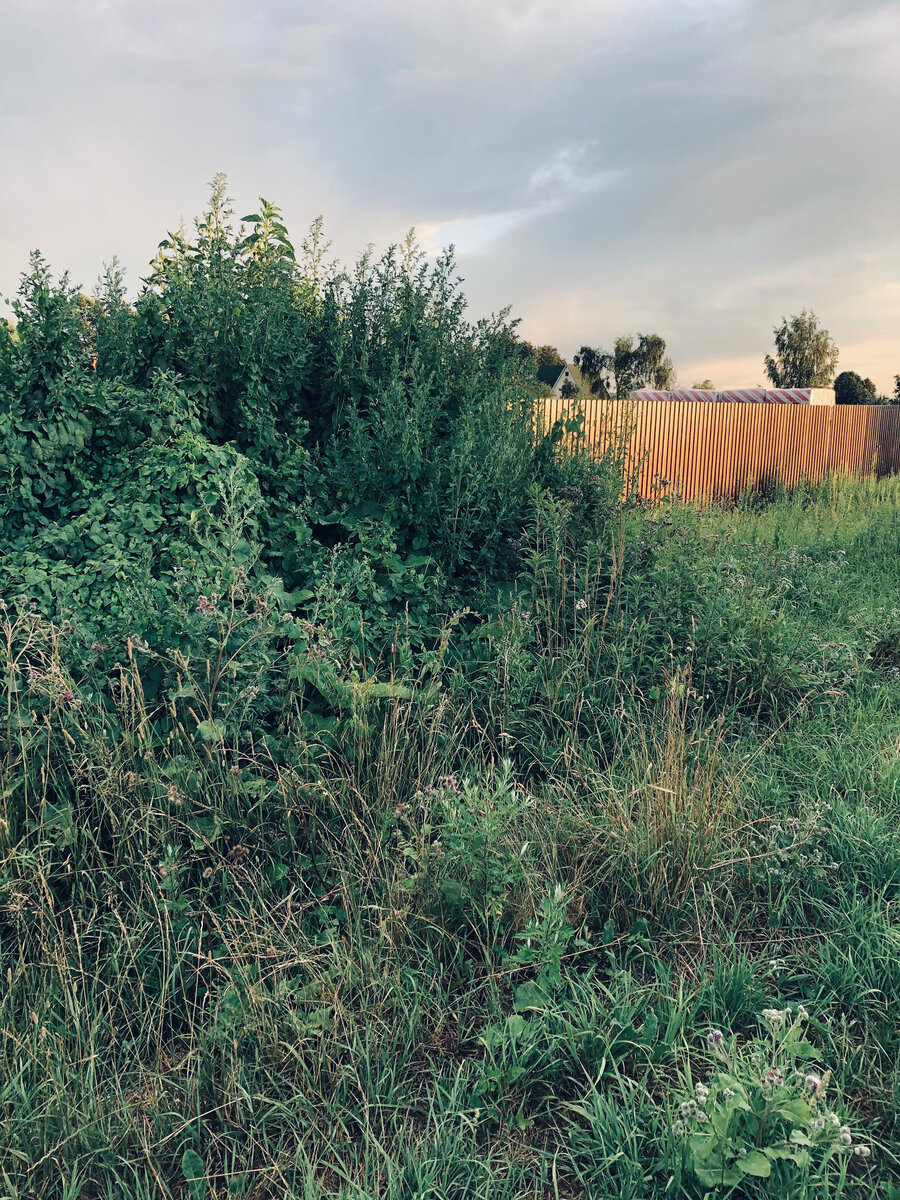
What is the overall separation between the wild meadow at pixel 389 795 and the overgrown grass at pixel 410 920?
2 cm

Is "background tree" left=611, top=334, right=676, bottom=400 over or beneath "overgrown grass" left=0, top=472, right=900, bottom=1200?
over

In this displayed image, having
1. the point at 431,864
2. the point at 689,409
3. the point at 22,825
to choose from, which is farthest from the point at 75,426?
the point at 689,409

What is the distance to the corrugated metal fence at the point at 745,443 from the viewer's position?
14.0 metres

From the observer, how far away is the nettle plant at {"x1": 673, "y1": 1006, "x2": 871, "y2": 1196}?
5.71 ft

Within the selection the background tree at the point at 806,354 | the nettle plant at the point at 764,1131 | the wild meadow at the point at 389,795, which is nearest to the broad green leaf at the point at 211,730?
the wild meadow at the point at 389,795

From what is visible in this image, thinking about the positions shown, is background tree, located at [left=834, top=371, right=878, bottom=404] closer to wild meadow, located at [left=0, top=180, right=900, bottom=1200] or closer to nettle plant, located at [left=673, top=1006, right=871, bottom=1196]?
wild meadow, located at [left=0, top=180, right=900, bottom=1200]

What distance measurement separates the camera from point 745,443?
51.1 ft

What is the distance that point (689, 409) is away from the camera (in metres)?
14.5

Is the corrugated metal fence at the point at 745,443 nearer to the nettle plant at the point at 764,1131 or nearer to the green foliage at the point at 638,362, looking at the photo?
the nettle plant at the point at 764,1131

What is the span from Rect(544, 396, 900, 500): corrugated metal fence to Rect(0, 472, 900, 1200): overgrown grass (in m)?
8.60

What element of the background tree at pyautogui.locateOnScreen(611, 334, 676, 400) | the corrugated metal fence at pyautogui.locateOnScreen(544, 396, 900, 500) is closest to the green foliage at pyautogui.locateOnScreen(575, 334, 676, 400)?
the background tree at pyautogui.locateOnScreen(611, 334, 676, 400)

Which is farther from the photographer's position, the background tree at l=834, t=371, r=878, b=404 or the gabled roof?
the gabled roof

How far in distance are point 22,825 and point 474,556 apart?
2504 millimetres

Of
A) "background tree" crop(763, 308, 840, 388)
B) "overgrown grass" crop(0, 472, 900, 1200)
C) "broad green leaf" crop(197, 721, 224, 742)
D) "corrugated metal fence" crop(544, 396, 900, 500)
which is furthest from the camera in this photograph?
"background tree" crop(763, 308, 840, 388)
